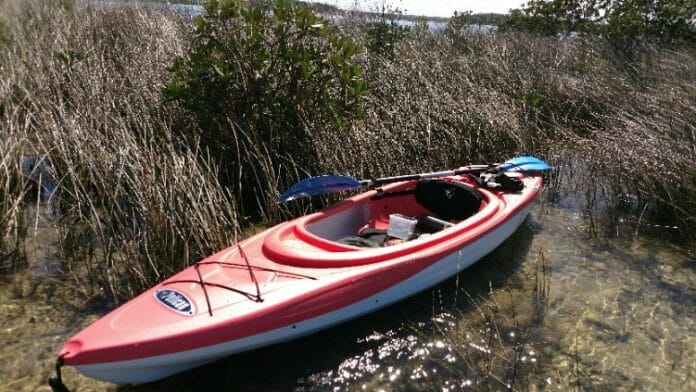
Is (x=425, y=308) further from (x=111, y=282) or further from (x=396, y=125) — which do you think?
(x=396, y=125)

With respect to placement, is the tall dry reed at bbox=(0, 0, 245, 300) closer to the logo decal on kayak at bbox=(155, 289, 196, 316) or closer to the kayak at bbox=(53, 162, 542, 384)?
the kayak at bbox=(53, 162, 542, 384)

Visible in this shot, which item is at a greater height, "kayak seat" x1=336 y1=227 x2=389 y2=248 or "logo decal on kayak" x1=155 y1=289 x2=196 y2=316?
"logo decal on kayak" x1=155 y1=289 x2=196 y2=316

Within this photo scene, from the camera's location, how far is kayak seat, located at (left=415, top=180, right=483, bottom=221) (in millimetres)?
4742

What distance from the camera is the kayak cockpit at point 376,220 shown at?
3.42 m

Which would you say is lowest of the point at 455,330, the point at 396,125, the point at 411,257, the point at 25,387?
the point at 455,330

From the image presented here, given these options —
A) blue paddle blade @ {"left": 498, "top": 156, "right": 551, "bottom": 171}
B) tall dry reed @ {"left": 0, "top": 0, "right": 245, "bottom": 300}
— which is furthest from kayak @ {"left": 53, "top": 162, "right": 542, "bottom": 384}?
blue paddle blade @ {"left": 498, "top": 156, "right": 551, "bottom": 171}

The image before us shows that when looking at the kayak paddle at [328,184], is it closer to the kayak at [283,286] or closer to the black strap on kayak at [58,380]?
the kayak at [283,286]

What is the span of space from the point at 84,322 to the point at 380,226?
8.32 feet

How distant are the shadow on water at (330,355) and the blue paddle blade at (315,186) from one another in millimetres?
1127

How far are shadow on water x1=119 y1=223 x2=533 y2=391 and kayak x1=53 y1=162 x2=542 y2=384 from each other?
213 millimetres

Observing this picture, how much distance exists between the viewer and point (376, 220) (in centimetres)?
475

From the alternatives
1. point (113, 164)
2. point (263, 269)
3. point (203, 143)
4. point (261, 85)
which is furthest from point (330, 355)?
point (261, 85)

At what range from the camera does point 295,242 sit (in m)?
3.68

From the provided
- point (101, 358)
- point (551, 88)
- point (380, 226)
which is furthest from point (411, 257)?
point (551, 88)
